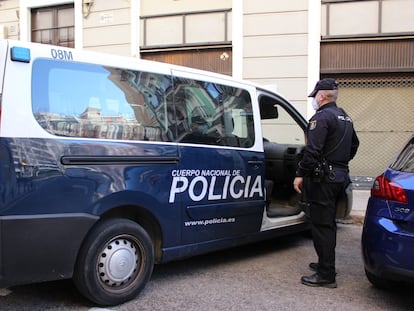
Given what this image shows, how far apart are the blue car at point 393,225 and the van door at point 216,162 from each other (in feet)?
4.24

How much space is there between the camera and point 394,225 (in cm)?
359

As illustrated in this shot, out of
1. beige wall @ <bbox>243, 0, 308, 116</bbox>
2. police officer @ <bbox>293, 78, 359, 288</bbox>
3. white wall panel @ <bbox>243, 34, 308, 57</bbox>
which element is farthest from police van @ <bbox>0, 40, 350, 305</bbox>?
white wall panel @ <bbox>243, 34, 308, 57</bbox>

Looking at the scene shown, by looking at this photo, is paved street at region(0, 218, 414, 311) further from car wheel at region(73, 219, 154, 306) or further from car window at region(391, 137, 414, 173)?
car window at region(391, 137, 414, 173)

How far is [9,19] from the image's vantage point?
40.1ft

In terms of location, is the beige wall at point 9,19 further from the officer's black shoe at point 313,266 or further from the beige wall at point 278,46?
the officer's black shoe at point 313,266

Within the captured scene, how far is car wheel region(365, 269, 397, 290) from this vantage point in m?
4.17

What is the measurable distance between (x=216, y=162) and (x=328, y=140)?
101 centimetres

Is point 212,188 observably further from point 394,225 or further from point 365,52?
point 365,52

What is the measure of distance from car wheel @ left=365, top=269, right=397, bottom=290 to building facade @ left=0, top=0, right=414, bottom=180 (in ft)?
19.3

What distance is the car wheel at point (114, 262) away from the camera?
3602mm

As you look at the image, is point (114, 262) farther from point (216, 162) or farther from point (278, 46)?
point (278, 46)

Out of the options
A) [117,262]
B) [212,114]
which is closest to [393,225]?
[212,114]

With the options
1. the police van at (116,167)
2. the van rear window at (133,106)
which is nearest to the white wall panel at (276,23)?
the police van at (116,167)

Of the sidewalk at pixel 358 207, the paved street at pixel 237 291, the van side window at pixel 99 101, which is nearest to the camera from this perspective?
the van side window at pixel 99 101
